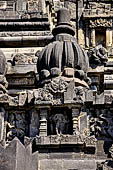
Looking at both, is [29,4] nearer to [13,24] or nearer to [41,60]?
[13,24]

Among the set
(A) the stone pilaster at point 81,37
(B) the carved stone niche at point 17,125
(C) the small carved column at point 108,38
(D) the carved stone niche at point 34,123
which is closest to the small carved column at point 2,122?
(B) the carved stone niche at point 17,125

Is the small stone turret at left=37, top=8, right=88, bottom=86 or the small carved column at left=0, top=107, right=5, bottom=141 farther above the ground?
the small stone turret at left=37, top=8, right=88, bottom=86

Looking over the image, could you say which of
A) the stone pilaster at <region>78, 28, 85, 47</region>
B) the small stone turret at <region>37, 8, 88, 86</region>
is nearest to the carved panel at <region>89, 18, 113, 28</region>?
the stone pilaster at <region>78, 28, 85, 47</region>

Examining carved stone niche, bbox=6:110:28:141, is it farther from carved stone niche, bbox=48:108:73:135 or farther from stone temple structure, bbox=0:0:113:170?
carved stone niche, bbox=48:108:73:135

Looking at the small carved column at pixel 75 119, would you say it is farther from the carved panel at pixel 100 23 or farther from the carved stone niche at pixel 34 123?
the carved panel at pixel 100 23

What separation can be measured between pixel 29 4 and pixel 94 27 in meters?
15.9

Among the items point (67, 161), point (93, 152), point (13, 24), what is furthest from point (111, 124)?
point (13, 24)

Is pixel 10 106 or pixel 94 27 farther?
pixel 94 27

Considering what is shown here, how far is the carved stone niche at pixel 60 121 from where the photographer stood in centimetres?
810

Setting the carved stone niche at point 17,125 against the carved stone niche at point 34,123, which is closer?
the carved stone niche at point 34,123

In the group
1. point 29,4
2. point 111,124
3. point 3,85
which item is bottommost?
point 111,124

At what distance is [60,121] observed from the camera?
26.8 ft

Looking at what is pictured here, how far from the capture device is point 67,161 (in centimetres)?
750

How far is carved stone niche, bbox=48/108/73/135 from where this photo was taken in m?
8.10
